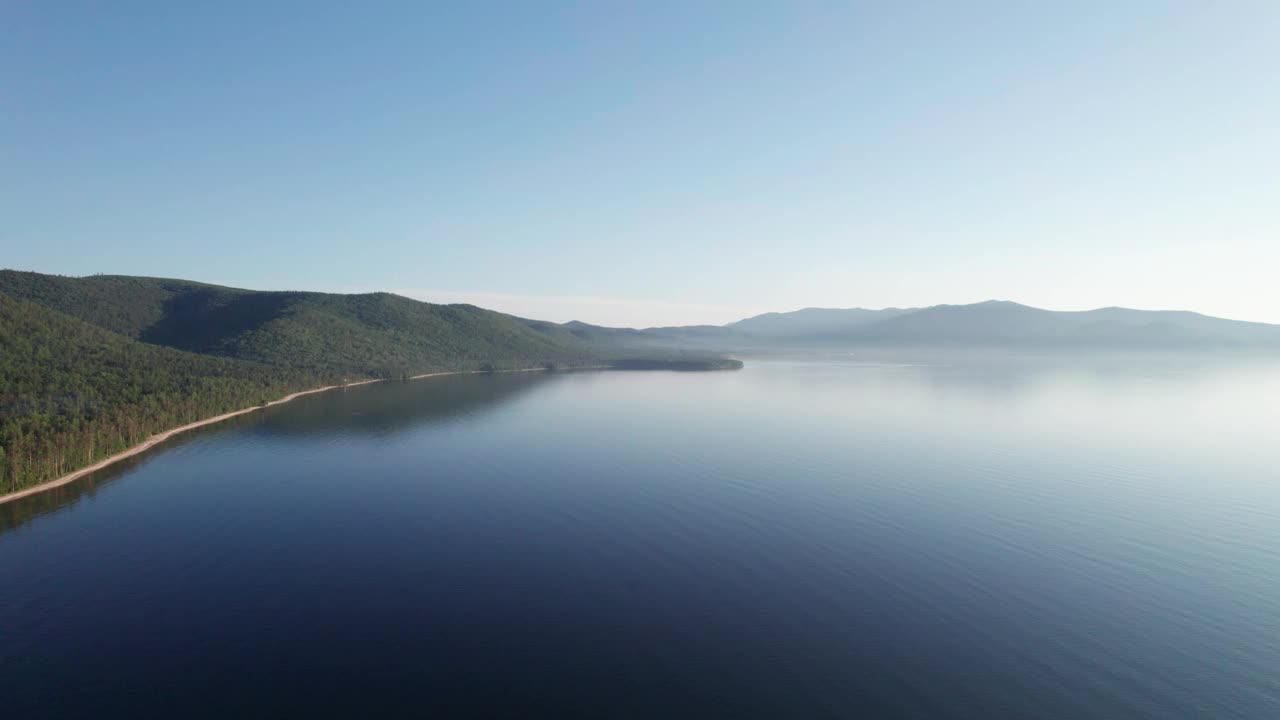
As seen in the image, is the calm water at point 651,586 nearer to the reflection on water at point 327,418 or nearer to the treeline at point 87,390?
the reflection on water at point 327,418

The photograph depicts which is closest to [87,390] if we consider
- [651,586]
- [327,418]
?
[327,418]

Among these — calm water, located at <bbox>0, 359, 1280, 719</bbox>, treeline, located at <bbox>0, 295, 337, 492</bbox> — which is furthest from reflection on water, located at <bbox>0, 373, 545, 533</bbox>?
treeline, located at <bbox>0, 295, 337, 492</bbox>

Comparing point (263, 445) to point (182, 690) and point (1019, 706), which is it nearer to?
point (182, 690)

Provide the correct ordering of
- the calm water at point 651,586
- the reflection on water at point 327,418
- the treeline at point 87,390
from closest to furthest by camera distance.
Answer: the calm water at point 651,586 → the reflection on water at point 327,418 → the treeline at point 87,390

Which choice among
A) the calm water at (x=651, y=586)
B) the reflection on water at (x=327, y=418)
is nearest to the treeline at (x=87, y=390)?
the reflection on water at (x=327, y=418)

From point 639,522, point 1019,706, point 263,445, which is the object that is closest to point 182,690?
point 639,522

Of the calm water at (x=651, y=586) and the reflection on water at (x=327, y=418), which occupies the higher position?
the reflection on water at (x=327, y=418)

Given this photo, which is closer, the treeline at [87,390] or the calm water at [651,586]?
the calm water at [651,586]
